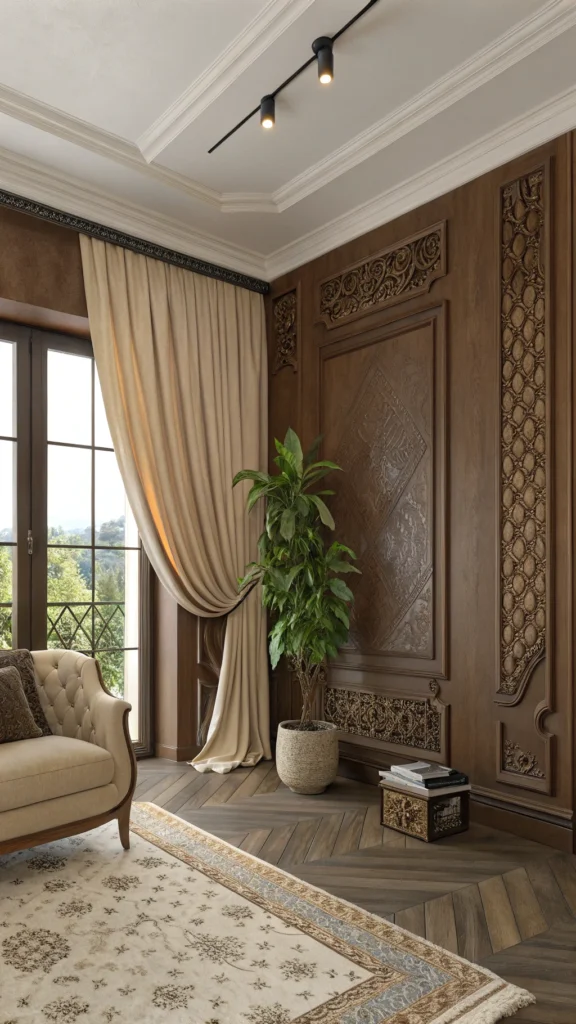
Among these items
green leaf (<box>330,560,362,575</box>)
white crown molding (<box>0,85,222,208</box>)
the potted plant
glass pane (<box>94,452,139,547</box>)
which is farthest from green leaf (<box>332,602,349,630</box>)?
white crown molding (<box>0,85,222,208</box>)

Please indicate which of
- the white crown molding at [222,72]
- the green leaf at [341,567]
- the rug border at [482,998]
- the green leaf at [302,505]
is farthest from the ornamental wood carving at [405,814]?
the white crown molding at [222,72]

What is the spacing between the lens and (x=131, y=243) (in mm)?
4242

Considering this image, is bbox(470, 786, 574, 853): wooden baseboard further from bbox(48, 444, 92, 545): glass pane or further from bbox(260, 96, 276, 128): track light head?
bbox(260, 96, 276, 128): track light head

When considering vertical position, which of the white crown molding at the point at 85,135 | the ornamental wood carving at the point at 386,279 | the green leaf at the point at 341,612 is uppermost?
the white crown molding at the point at 85,135

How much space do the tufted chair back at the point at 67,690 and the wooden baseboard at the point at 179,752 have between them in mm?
1291

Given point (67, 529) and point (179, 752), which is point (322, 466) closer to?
point (67, 529)

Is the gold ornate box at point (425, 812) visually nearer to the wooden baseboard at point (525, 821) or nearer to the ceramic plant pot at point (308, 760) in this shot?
the wooden baseboard at point (525, 821)

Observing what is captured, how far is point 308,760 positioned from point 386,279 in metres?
2.55

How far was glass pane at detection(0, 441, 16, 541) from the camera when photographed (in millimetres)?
4105

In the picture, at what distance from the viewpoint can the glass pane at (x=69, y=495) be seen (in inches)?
170

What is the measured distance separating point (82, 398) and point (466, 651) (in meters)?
2.61

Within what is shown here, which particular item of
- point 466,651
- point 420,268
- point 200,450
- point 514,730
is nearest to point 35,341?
point 200,450

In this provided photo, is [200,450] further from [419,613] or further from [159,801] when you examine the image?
[159,801]

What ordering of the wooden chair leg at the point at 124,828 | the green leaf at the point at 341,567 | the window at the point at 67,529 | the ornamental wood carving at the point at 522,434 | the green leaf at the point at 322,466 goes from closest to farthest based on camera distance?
the wooden chair leg at the point at 124,828 < the ornamental wood carving at the point at 522,434 < the green leaf at the point at 341,567 < the green leaf at the point at 322,466 < the window at the point at 67,529
